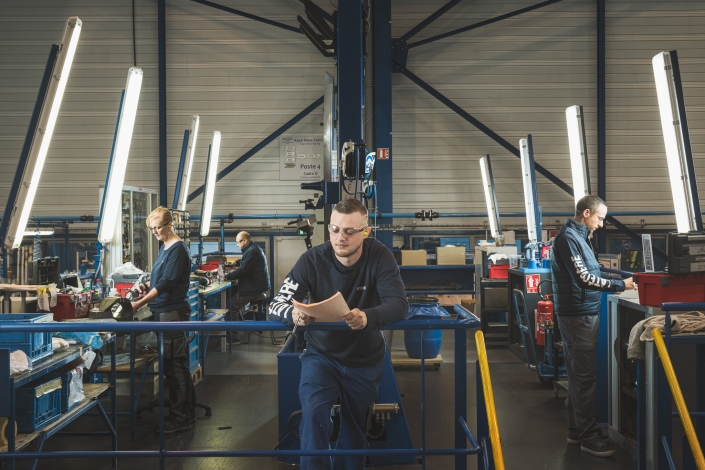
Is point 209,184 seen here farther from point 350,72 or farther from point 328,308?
point 328,308

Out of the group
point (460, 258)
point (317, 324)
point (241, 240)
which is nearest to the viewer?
point (317, 324)

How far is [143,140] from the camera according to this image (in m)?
11.5

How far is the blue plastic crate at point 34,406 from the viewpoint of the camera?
3.40 m

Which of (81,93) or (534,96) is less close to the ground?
(81,93)

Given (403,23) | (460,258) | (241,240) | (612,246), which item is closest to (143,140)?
(241,240)

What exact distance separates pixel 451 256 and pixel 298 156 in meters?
4.85

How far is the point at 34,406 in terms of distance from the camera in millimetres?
3416

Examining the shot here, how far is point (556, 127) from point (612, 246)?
2.66 m

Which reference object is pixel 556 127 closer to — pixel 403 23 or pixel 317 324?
pixel 403 23

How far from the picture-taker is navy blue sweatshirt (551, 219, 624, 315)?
14.3ft

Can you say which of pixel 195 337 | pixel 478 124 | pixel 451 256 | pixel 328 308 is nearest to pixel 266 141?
pixel 478 124

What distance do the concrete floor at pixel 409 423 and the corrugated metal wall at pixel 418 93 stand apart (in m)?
5.34

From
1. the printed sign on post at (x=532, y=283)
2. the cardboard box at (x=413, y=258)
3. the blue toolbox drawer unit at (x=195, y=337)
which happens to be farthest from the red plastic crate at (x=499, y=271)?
the blue toolbox drawer unit at (x=195, y=337)

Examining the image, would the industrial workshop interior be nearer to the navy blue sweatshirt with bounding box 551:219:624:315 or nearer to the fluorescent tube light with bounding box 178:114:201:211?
the navy blue sweatshirt with bounding box 551:219:624:315
